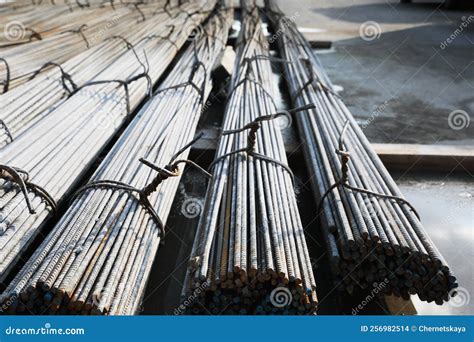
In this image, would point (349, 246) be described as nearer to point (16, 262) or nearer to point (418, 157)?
point (16, 262)

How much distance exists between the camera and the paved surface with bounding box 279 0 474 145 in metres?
4.82

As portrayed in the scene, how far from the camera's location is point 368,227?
2.38 m

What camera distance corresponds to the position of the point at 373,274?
233cm

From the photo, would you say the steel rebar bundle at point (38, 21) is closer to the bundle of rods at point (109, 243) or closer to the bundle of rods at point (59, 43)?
the bundle of rods at point (59, 43)

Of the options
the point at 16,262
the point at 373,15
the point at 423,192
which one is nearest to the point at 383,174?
the point at 423,192

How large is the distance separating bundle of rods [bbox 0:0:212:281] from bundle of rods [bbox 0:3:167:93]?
531 millimetres

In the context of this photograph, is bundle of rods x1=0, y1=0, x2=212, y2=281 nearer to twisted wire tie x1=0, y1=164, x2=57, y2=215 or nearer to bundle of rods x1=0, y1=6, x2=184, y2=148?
twisted wire tie x1=0, y1=164, x2=57, y2=215

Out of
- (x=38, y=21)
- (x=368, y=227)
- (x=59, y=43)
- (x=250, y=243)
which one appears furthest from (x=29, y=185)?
(x=38, y=21)

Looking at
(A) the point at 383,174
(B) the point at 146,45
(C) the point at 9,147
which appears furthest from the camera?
(B) the point at 146,45

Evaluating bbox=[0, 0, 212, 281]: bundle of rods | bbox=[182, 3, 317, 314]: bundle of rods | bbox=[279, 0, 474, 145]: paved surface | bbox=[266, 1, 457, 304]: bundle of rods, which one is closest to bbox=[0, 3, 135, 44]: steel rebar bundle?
bbox=[0, 0, 212, 281]: bundle of rods

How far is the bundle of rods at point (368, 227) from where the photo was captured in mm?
2285

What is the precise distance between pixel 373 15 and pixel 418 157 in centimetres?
963

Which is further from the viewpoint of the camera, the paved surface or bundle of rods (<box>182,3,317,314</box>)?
the paved surface

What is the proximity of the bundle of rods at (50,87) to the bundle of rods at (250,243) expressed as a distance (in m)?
1.37
